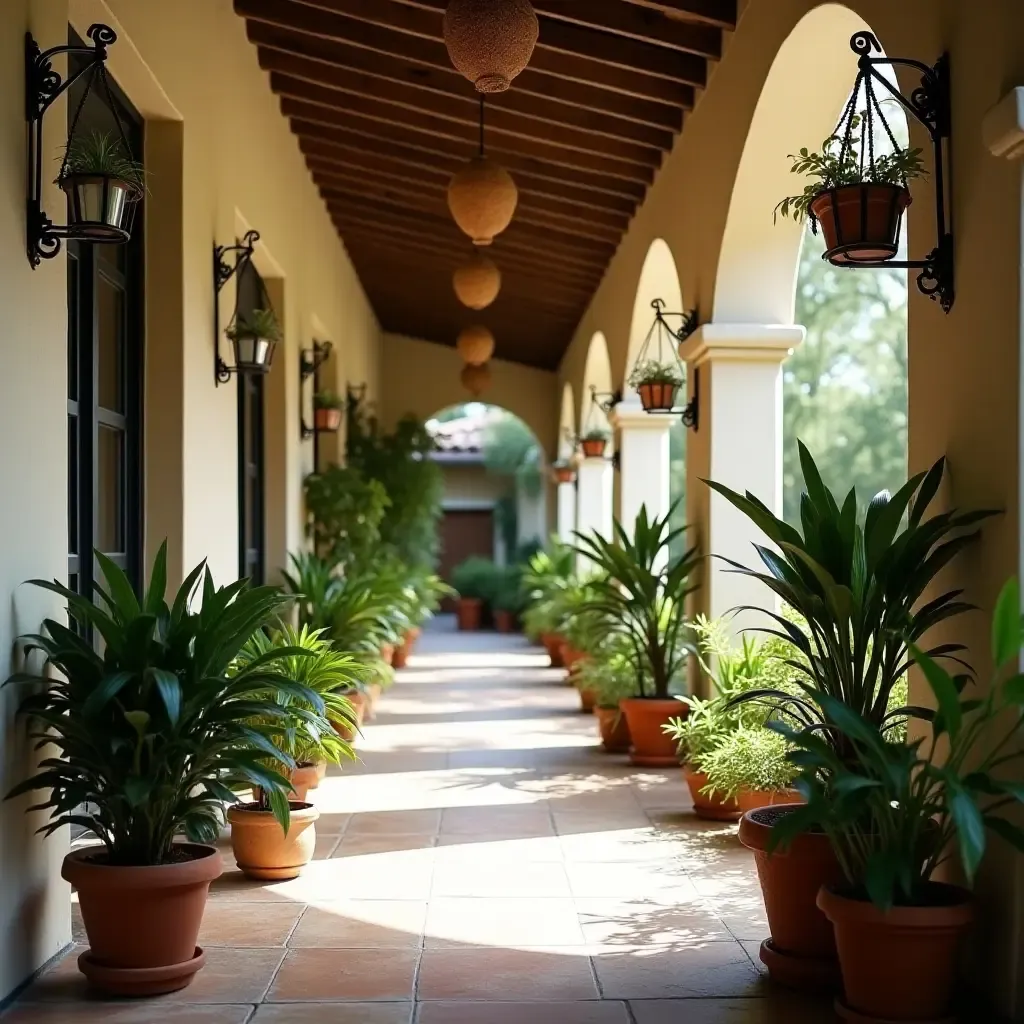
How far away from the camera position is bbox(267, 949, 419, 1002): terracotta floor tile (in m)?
3.16

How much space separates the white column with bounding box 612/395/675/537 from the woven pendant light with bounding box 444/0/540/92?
5.69 meters

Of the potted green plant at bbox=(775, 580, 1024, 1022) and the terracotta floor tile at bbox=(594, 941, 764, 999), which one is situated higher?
the potted green plant at bbox=(775, 580, 1024, 1022)

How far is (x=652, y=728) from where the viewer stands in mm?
6430

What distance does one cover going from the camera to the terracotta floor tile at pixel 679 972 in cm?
319

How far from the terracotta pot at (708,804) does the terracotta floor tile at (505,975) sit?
67.1 inches

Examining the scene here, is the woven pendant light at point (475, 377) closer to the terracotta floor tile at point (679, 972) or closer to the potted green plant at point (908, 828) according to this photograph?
the terracotta floor tile at point (679, 972)

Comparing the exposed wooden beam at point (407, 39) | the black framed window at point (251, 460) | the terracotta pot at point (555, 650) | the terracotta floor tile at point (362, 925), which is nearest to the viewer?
the terracotta floor tile at point (362, 925)

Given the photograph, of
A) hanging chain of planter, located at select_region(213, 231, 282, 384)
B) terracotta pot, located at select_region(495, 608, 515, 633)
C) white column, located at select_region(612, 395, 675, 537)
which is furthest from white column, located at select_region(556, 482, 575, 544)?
hanging chain of planter, located at select_region(213, 231, 282, 384)

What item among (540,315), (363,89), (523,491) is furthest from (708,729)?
(523,491)

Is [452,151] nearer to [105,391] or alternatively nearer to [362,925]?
[105,391]

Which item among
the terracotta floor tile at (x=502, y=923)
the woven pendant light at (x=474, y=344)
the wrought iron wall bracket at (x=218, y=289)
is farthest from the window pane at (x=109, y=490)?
the woven pendant light at (x=474, y=344)

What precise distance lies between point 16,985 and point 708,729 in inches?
107

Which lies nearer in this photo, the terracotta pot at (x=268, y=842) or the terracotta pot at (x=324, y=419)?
the terracotta pot at (x=268, y=842)

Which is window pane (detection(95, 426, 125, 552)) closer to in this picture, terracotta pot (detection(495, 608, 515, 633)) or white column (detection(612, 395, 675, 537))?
white column (detection(612, 395, 675, 537))
